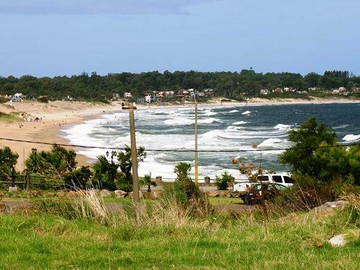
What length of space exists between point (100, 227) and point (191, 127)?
269 feet

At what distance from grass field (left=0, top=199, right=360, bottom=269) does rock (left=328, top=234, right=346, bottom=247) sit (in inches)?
3.4

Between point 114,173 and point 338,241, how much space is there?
59.2 ft

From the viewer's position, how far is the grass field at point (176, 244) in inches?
264

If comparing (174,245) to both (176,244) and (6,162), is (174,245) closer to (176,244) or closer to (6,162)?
(176,244)

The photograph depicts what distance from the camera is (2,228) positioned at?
8898 millimetres

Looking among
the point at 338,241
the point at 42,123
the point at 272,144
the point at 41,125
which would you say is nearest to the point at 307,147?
the point at 338,241

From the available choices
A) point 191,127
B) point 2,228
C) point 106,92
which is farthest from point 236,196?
point 106,92

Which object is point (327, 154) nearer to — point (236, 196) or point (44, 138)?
point (236, 196)

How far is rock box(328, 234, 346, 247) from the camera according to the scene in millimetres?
7879

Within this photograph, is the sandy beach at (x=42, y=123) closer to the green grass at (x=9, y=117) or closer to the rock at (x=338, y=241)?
the green grass at (x=9, y=117)

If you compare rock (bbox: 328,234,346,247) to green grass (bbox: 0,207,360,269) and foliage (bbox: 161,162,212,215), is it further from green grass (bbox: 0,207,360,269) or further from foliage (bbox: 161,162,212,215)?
foliage (bbox: 161,162,212,215)

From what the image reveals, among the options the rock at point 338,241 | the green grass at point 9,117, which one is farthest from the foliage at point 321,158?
the green grass at point 9,117

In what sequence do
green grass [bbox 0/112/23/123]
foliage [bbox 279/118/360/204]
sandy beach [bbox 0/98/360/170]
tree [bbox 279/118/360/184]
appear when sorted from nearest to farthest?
foliage [bbox 279/118/360/204] → tree [bbox 279/118/360/184] → sandy beach [bbox 0/98/360/170] → green grass [bbox 0/112/23/123]

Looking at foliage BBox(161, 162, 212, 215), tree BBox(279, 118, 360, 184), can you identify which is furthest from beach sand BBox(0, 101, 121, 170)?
foliage BBox(161, 162, 212, 215)
